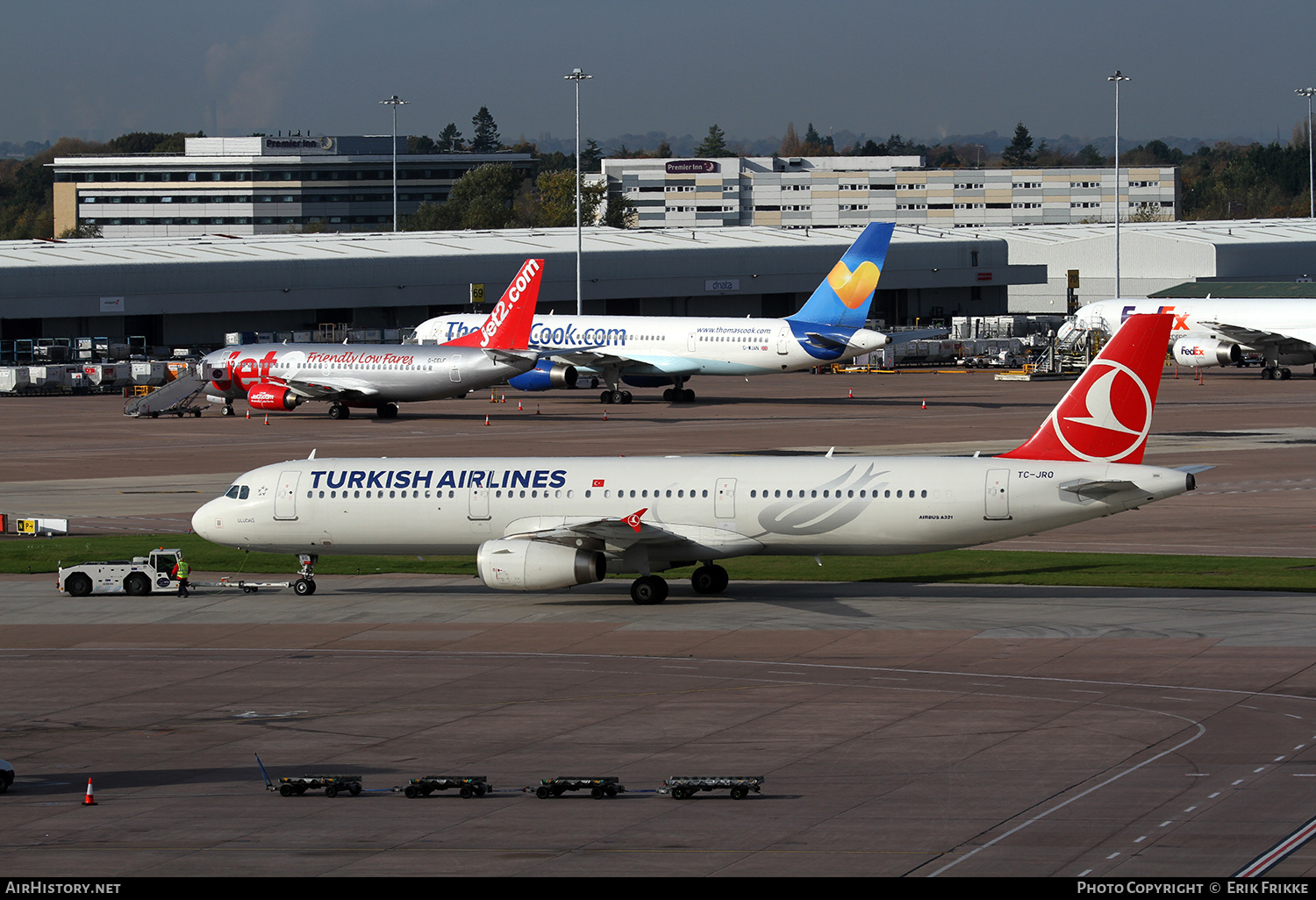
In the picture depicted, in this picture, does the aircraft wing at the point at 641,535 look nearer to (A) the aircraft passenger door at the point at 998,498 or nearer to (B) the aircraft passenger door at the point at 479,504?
(B) the aircraft passenger door at the point at 479,504

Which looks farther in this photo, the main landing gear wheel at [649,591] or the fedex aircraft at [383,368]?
the fedex aircraft at [383,368]

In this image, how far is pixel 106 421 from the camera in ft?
331

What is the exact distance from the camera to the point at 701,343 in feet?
339

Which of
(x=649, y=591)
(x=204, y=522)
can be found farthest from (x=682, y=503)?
(x=204, y=522)

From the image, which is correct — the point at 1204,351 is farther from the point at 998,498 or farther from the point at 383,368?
the point at 998,498

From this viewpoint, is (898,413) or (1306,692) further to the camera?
(898,413)

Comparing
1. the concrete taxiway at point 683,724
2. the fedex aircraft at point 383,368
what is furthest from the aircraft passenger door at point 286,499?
the fedex aircraft at point 383,368

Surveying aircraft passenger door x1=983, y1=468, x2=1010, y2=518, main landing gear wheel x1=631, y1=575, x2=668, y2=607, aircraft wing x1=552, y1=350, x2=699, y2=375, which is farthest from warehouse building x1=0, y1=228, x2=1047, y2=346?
aircraft passenger door x1=983, y1=468, x2=1010, y2=518

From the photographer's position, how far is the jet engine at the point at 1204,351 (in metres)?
122

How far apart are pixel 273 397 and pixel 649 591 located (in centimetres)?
6159

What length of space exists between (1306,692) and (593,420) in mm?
65694

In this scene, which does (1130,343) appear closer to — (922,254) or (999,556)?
(999,556)

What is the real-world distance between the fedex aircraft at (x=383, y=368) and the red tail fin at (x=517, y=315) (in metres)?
0.05
